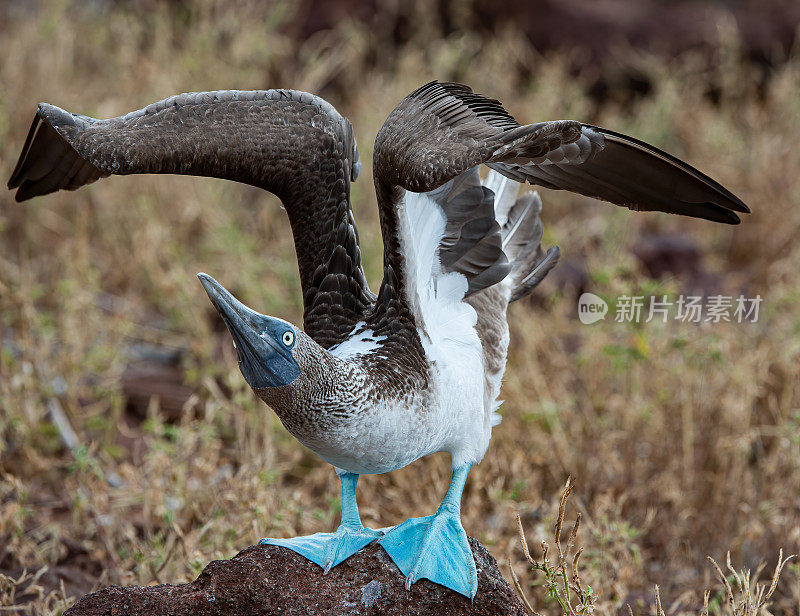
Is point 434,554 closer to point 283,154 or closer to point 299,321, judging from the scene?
point 283,154

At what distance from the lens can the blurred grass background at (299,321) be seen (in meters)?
3.68

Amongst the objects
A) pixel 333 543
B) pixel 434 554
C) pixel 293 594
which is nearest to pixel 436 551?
pixel 434 554

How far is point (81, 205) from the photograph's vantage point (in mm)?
6281

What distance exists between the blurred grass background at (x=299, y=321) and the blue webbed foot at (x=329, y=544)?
477 mm

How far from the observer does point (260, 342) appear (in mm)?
2330

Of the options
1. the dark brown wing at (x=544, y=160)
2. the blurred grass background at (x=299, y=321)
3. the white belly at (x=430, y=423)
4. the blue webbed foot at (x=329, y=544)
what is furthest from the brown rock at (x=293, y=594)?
the dark brown wing at (x=544, y=160)

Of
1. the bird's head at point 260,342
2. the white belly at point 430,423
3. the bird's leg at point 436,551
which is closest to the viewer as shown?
the bird's head at point 260,342

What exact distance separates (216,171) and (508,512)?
1836mm

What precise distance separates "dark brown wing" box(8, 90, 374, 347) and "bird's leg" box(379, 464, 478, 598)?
0.59 meters

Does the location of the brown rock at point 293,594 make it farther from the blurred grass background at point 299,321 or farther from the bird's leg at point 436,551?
the blurred grass background at point 299,321

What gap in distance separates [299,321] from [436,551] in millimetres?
2513

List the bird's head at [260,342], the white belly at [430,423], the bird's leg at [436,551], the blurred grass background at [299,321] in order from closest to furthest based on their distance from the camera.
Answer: the bird's head at [260,342]
the white belly at [430,423]
the bird's leg at [436,551]
the blurred grass background at [299,321]

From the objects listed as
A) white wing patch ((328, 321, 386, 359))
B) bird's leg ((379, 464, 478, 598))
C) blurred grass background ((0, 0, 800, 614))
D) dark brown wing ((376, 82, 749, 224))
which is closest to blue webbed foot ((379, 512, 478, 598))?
bird's leg ((379, 464, 478, 598))

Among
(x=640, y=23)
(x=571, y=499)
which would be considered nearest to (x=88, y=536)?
(x=571, y=499)
